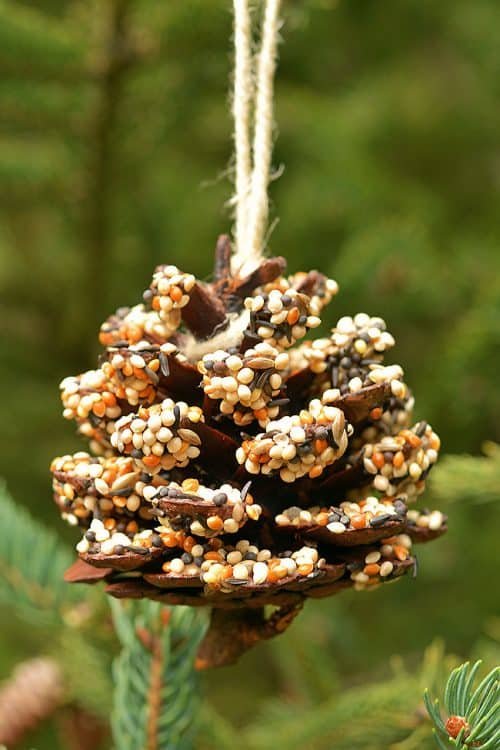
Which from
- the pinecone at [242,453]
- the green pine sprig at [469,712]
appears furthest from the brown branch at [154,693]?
the green pine sprig at [469,712]

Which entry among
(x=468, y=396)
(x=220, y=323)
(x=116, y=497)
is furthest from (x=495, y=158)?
(x=116, y=497)

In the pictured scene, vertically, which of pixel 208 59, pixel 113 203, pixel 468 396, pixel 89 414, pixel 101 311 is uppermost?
pixel 208 59

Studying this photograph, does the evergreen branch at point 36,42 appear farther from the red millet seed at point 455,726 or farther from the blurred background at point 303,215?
the red millet seed at point 455,726

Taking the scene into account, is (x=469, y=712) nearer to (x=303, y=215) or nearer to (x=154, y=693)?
(x=154, y=693)

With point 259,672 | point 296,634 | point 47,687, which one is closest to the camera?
point 296,634

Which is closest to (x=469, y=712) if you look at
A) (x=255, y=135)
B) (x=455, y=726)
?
(x=455, y=726)

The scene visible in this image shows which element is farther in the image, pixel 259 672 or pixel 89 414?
pixel 259 672

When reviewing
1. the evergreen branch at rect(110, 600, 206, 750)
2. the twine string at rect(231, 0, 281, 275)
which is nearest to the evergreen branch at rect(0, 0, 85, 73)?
the twine string at rect(231, 0, 281, 275)

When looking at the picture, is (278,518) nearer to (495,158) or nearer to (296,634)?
(296,634)
